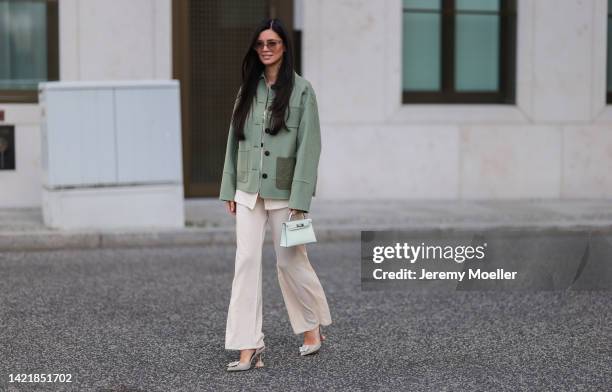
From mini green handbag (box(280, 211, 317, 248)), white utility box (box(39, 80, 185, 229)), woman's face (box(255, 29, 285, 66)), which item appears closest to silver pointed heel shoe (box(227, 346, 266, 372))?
mini green handbag (box(280, 211, 317, 248))

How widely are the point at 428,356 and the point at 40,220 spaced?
6848 mm

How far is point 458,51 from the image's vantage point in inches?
603

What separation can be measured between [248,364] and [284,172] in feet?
3.41

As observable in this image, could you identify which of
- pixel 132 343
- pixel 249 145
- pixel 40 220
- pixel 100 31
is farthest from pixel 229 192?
pixel 100 31

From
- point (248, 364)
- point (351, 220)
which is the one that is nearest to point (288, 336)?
point (248, 364)

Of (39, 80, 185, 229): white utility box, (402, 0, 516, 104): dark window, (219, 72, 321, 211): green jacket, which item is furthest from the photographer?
(402, 0, 516, 104): dark window

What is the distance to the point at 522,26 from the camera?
14820 mm

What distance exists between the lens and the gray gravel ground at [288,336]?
18.4 feet

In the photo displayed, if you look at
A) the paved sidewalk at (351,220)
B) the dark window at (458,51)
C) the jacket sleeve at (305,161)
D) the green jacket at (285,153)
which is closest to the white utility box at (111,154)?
the paved sidewalk at (351,220)

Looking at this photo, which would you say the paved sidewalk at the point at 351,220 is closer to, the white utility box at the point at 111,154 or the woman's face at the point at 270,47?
the white utility box at the point at 111,154

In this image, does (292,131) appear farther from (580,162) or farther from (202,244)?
(580,162)

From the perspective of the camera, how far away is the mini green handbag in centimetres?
569

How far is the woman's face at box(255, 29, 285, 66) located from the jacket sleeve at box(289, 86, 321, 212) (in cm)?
26

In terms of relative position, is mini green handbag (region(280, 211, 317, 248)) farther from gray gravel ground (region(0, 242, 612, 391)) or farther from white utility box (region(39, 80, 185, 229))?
white utility box (region(39, 80, 185, 229))
